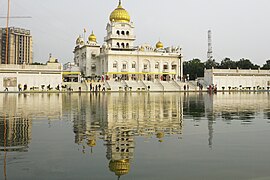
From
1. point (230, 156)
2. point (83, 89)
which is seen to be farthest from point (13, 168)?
point (83, 89)

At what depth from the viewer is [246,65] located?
9038 cm

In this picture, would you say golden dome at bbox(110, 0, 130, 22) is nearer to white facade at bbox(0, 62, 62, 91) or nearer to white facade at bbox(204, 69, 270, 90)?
white facade at bbox(0, 62, 62, 91)

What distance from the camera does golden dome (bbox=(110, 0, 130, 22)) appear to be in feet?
236

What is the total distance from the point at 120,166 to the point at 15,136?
4.45 m

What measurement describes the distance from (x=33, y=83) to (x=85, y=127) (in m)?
51.0

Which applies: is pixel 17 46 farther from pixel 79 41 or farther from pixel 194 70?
pixel 194 70

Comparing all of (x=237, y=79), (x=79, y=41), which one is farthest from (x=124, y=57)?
(x=237, y=79)

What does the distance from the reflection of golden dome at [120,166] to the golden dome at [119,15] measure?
68.1 metres

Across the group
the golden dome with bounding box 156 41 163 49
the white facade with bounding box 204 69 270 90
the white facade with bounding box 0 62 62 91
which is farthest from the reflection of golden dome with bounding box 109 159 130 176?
the golden dome with bounding box 156 41 163 49

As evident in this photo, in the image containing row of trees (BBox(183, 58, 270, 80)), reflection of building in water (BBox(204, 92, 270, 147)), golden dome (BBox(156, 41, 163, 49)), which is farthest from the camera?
row of trees (BBox(183, 58, 270, 80))

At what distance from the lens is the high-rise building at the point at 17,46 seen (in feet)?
350

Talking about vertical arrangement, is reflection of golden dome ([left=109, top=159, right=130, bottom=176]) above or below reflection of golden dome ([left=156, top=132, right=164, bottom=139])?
below

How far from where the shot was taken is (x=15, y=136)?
9.02 metres

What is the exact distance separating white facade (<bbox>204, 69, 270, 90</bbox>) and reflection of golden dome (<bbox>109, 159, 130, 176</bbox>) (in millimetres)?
65936
